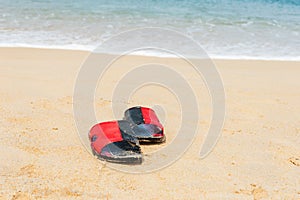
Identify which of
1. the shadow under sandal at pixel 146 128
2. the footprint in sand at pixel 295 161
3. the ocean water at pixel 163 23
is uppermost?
the shadow under sandal at pixel 146 128

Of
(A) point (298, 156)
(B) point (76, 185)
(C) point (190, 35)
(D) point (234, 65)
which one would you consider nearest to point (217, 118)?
(A) point (298, 156)

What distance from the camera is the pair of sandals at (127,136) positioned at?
9.68ft

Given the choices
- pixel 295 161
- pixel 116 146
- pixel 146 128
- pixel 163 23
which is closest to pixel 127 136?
pixel 116 146

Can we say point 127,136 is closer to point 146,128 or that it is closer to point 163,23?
point 146,128

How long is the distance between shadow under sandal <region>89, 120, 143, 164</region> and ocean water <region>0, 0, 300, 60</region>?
3864 mm

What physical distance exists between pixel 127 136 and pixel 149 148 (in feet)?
0.82

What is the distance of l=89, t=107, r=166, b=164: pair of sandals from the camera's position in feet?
9.68

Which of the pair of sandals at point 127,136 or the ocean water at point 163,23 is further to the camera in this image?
the ocean water at point 163,23

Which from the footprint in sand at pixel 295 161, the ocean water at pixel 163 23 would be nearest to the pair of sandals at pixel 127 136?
the footprint in sand at pixel 295 161

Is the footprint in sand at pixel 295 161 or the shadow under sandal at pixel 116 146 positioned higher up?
the shadow under sandal at pixel 116 146

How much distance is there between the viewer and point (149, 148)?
10.6 ft

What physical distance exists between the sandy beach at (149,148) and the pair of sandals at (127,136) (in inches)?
3.8

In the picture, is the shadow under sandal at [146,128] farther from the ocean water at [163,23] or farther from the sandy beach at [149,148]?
the ocean water at [163,23]

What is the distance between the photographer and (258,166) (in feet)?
10.3
